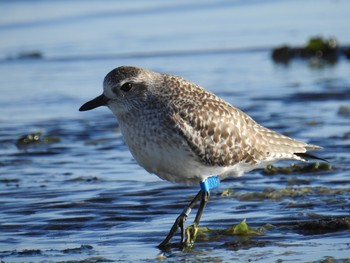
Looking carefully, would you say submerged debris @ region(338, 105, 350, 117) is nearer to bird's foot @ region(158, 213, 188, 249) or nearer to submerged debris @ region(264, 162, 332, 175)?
submerged debris @ region(264, 162, 332, 175)

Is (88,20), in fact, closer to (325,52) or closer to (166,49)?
(166,49)

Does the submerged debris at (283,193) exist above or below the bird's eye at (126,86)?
below

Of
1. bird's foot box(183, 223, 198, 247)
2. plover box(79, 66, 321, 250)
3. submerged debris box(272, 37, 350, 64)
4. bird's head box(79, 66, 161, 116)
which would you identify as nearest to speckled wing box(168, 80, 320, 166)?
plover box(79, 66, 321, 250)

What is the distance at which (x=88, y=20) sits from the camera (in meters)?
20.5

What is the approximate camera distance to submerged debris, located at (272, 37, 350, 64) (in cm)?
1570

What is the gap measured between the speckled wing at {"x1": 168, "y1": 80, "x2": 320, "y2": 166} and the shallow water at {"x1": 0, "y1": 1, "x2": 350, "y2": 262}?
536mm

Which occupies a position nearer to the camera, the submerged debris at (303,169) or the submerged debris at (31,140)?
the submerged debris at (303,169)

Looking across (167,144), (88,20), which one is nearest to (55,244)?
(167,144)

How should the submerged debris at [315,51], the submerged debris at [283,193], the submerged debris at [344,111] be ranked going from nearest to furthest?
the submerged debris at [283,193] → the submerged debris at [344,111] → the submerged debris at [315,51]

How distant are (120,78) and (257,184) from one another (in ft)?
7.29

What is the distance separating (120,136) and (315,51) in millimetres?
5879

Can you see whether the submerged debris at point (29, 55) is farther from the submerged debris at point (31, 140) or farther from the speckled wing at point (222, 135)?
the speckled wing at point (222, 135)

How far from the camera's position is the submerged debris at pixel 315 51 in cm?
1570

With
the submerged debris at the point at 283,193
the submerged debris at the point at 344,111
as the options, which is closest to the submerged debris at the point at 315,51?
the submerged debris at the point at 344,111
